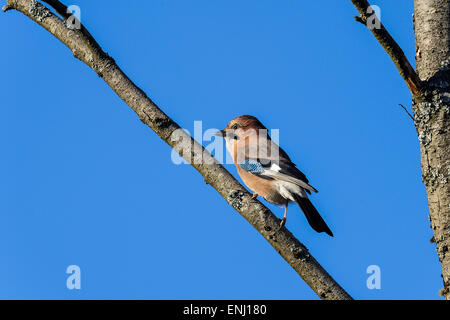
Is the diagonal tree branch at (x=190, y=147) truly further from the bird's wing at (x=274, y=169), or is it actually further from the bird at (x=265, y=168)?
the bird's wing at (x=274, y=169)

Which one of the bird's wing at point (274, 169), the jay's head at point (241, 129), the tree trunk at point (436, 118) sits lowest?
the tree trunk at point (436, 118)

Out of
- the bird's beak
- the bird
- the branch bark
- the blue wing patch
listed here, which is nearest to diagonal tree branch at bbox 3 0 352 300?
A: the branch bark

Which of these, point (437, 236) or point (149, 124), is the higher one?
point (149, 124)

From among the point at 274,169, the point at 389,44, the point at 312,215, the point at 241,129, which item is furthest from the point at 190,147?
the point at 241,129

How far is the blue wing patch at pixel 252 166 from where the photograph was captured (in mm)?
7695

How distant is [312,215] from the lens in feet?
22.0

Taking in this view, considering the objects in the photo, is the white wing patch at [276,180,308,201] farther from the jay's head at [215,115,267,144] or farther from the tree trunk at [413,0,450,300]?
the tree trunk at [413,0,450,300]

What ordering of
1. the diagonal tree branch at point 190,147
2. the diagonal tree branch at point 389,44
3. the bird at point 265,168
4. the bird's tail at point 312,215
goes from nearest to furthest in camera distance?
1. the diagonal tree branch at point 190,147
2. the diagonal tree branch at point 389,44
3. the bird's tail at point 312,215
4. the bird at point 265,168

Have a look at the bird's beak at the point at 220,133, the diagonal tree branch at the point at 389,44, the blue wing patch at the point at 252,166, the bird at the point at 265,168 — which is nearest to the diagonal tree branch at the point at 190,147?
the diagonal tree branch at the point at 389,44

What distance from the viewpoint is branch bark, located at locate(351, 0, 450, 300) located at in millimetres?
4641
